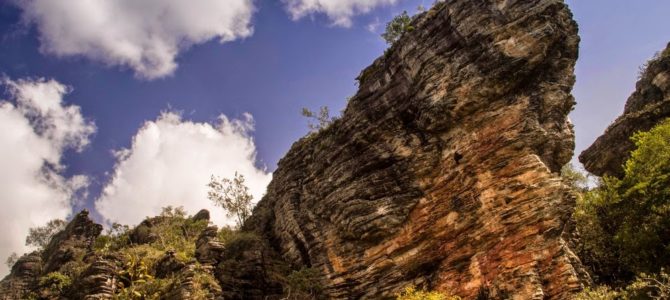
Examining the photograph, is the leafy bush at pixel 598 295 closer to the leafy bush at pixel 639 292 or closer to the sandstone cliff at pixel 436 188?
the leafy bush at pixel 639 292

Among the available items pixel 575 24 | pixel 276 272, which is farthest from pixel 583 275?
pixel 276 272

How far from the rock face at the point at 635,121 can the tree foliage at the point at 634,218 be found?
367 inches

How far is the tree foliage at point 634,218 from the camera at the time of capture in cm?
2967

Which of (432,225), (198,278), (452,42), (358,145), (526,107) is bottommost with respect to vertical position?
(432,225)

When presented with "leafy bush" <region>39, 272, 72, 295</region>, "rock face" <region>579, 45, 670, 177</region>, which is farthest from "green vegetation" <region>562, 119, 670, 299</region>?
"leafy bush" <region>39, 272, 72, 295</region>

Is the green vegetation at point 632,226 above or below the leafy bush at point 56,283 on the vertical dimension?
below

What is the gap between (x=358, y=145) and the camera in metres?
42.3

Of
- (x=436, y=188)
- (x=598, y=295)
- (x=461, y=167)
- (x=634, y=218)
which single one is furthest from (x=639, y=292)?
(x=436, y=188)

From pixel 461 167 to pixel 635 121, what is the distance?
81.2ft

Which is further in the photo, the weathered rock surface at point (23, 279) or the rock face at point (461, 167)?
the weathered rock surface at point (23, 279)

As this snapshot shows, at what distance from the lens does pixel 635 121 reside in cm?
4566

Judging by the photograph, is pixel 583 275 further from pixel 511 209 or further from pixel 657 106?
pixel 657 106

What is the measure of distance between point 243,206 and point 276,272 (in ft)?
73.0

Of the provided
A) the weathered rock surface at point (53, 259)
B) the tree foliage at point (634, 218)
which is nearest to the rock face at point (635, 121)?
the tree foliage at point (634, 218)
